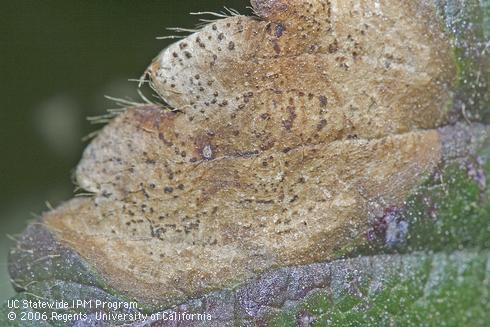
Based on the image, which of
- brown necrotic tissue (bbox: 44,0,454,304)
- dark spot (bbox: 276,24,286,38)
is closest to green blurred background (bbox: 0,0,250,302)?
brown necrotic tissue (bbox: 44,0,454,304)

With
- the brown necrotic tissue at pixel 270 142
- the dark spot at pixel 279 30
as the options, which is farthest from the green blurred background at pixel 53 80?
the dark spot at pixel 279 30

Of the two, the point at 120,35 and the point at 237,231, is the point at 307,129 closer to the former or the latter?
the point at 237,231

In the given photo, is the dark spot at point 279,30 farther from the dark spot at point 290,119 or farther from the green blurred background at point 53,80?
the green blurred background at point 53,80

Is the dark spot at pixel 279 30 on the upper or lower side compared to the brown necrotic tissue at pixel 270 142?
upper

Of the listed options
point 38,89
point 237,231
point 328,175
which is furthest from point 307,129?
point 38,89

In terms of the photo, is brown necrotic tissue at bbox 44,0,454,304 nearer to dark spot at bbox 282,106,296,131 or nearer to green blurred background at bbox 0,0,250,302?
dark spot at bbox 282,106,296,131

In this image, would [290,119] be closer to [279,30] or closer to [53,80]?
[279,30]

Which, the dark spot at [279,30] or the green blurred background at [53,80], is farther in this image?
the green blurred background at [53,80]

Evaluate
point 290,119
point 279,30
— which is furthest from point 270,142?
point 279,30
